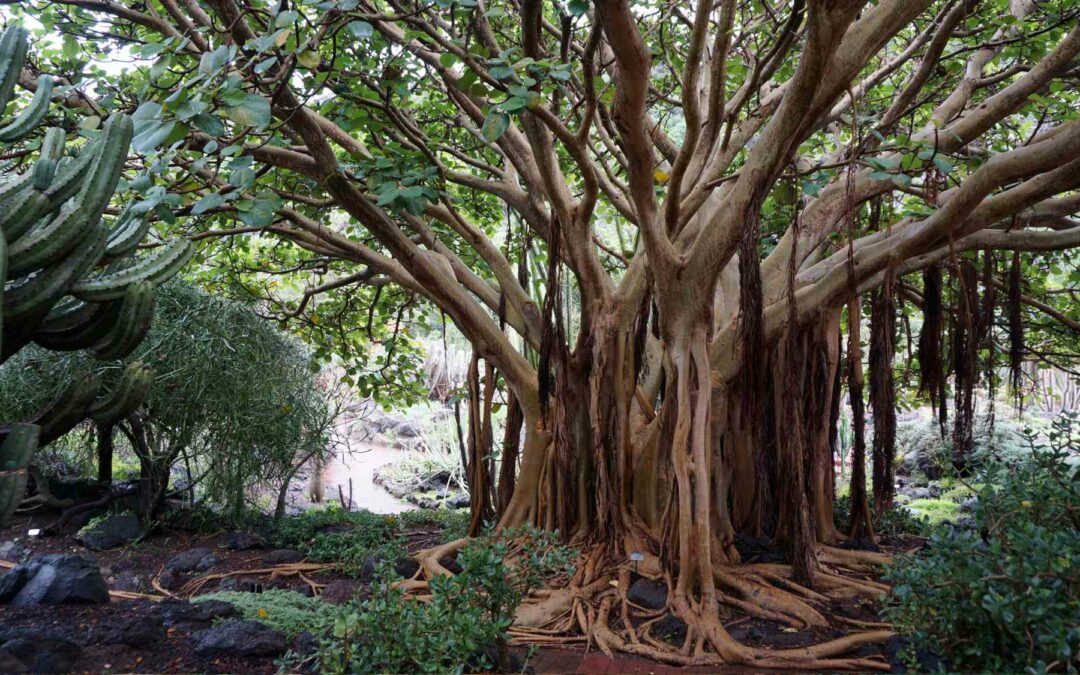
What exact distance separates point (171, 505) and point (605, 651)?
509 centimetres

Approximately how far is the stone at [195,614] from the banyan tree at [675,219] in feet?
→ 5.36

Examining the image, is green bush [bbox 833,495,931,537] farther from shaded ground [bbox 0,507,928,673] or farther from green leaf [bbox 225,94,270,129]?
green leaf [bbox 225,94,270,129]

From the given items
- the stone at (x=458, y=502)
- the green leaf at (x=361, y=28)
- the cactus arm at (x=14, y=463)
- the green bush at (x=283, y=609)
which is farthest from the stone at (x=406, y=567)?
the stone at (x=458, y=502)

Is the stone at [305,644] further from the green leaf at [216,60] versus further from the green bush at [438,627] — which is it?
the green leaf at [216,60]

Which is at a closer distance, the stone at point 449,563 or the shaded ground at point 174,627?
the shaded ground at point 174,627

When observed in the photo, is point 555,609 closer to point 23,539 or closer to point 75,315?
Result: point 75,315

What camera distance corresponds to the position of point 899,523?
22.7ft

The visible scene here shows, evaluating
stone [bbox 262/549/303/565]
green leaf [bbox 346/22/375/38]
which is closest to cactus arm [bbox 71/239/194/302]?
green leaf [bbox 346/22/375/38]

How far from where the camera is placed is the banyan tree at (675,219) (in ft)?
12.1

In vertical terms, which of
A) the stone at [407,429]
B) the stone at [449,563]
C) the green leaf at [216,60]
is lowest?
the stone at [449,563]

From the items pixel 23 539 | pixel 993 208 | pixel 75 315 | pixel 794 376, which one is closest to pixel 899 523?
pixel 794 376

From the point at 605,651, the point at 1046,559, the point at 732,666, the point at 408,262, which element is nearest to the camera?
the point at 1046,559

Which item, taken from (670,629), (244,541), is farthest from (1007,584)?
(244,541)

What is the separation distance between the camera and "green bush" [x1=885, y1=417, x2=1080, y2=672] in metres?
2.18
